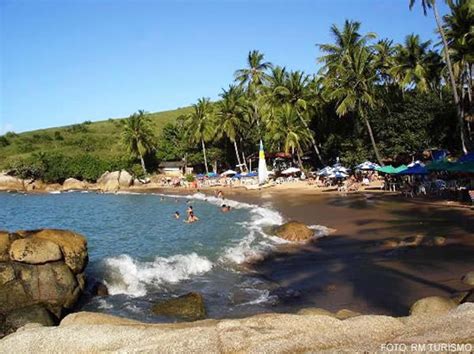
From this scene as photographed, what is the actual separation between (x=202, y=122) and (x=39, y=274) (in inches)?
2138

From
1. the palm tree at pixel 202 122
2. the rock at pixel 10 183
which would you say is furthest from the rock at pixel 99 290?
the rock at pixel 10 183

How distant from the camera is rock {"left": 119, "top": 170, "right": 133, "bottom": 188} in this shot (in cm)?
7075

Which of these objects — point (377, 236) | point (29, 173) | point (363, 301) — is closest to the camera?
point (363, 301)

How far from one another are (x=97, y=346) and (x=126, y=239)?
22.2 meters

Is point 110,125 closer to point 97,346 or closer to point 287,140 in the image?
point 287,140

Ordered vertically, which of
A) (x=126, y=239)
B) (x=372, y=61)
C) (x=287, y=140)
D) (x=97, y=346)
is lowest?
(x=126, y=239)

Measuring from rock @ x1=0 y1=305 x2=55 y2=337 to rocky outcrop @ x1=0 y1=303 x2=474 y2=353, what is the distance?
5.98 m

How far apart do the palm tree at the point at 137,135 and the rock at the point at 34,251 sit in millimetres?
58399

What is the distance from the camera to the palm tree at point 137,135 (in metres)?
71.4

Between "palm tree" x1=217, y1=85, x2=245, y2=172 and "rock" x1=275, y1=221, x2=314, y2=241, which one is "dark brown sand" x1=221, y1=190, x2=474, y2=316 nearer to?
"rock" x1=275, y1=221, x2=314, y2=241

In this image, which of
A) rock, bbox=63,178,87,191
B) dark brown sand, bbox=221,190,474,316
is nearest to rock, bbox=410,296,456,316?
dark brown sand, bbox=221,190,474,316

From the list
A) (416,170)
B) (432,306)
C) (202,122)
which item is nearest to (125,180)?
(202,122)

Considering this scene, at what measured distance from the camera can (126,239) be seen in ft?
88.7

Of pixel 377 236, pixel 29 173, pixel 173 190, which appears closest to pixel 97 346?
pixel 377 236
